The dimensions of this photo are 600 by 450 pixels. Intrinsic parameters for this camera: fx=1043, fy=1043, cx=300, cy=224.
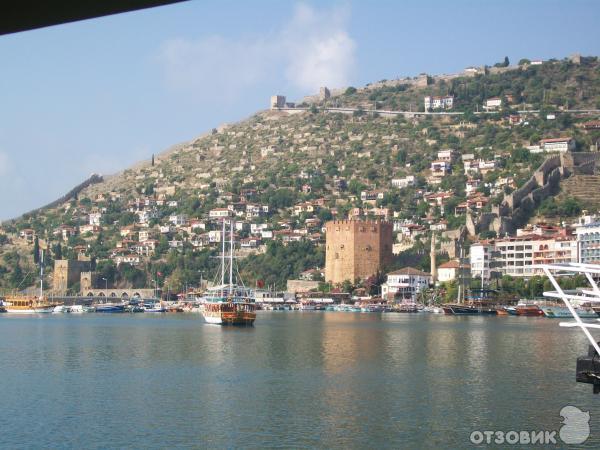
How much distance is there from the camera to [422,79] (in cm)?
10312

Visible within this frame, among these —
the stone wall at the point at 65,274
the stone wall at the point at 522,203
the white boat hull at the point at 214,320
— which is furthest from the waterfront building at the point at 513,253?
the stone wall at the point at 65,274

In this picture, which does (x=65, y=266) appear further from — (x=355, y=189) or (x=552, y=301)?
(x=552, y=301)

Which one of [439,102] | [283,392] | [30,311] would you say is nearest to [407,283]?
Answer: [30,311]

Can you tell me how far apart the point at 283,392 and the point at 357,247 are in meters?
43.3

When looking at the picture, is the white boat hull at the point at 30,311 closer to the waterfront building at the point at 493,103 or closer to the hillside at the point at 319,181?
the hillside at the point at 319,181

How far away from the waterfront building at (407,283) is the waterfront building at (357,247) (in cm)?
213

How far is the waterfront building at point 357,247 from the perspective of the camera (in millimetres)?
60406

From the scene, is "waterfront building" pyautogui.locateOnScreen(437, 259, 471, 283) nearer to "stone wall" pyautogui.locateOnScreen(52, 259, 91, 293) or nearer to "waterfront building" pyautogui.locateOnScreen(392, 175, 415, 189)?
"waterfront building" pyautogui.locateOnScreen(392, 175, 415, 189)

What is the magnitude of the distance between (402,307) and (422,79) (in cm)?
5041

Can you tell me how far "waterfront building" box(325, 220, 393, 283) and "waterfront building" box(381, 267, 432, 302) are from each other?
83.9 inches

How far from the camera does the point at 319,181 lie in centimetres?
8319

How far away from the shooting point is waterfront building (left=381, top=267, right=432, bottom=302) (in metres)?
58.2

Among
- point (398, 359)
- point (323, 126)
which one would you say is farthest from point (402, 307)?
point (323, 126)

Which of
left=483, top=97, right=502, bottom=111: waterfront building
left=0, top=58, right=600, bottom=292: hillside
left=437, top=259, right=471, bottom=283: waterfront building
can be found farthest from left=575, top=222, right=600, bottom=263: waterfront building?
left=483, top=97, right=502, bottom=111: waterfront building
